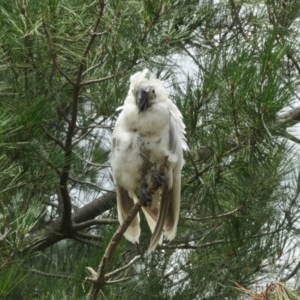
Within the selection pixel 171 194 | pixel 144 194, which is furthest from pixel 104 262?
pixel 171 194

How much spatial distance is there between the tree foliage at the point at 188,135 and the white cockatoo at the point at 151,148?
4 cm

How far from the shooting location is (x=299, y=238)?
222 centimetres

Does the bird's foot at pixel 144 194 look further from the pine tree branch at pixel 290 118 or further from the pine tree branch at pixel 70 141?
the pine tree branch at pixel 290 118

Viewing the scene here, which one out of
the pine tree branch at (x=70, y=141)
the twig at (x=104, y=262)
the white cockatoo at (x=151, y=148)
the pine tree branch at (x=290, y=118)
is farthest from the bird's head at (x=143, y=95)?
the twig at (x=104, y=262)

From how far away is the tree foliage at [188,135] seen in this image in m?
1.81

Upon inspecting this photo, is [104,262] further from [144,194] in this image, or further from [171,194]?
[171,194]

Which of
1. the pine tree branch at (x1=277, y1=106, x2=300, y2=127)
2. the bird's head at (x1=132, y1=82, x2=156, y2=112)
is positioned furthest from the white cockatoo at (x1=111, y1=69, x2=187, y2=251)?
the pine tree branch at (x1=277, y1=106, x2=300, y2=127)

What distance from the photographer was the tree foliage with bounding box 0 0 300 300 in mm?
1808

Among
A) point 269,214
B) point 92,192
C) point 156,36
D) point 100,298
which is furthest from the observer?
point 92,192

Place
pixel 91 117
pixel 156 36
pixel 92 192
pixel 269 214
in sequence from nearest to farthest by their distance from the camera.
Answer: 1. pixel 156 36
2. pixel 269 214
3. pixel 91 117
4. pixel 92 192

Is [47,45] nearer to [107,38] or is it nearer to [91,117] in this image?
[107,38]

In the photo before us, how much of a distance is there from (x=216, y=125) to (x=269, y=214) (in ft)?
1.13

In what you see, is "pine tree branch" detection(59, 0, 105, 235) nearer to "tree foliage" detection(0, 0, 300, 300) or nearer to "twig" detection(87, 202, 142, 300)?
"tree foliage" detection(0, 0, 300, 300)

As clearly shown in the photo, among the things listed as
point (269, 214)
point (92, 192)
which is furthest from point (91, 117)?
point (269, 214)
